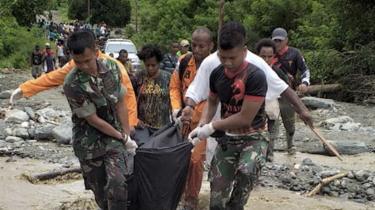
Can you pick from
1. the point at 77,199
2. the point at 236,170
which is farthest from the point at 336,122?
the point at 236,170

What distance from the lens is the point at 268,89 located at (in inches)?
192

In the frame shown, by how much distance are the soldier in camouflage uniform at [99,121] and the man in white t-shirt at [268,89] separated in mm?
731

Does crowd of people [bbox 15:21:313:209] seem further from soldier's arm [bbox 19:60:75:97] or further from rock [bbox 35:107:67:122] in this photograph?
rock [bbox 35:107:67:122]

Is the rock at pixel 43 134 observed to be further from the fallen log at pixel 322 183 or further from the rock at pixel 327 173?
the fallen log at pixel 322 183

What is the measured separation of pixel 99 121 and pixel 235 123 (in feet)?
3.25

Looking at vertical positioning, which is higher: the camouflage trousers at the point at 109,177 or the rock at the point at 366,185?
the camouflage trousers at the point at 109,177

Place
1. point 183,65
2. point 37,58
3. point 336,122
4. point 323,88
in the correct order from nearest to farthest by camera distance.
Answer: point 183,65, point 336,122, point 323,88, point 37,58

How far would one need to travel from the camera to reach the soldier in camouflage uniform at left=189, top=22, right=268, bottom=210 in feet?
14.6

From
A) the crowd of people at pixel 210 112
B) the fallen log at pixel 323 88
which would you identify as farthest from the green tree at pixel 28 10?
the crowd of people at pixel 210 112

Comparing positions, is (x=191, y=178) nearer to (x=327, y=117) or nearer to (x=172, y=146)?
(x=172, y=146)

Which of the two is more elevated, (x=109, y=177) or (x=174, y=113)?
(x=174, y=113)

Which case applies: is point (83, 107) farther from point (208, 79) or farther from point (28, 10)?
point (28, 10)

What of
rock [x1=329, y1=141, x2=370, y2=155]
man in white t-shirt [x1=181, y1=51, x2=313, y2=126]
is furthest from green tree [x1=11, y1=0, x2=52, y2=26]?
man in white t-shirt [x1=181, y1=51, x2=313, y2=126]

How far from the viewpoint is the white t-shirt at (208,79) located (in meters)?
4.87
